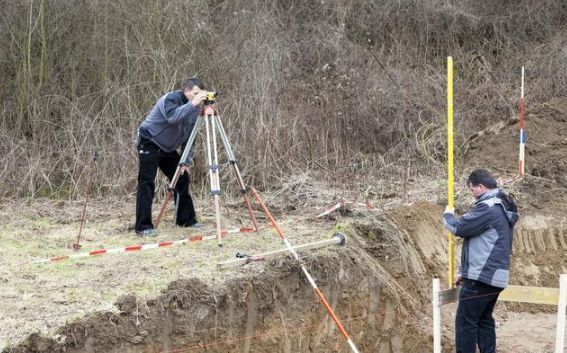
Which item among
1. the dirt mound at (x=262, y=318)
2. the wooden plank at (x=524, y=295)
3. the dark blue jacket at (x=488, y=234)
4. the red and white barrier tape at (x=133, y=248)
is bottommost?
the dirt mound at (x=262, y=318)

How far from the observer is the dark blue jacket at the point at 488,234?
618 cm

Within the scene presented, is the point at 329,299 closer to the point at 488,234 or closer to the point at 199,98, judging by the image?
the point at 488,234

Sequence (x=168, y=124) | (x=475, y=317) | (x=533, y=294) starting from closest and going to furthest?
(x=533, y=294)
(x=475, y=317)
(x=168, y=124)

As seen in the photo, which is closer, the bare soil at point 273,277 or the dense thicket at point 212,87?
the bare soil at point 273,277

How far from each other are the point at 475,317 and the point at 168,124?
3.90 metres

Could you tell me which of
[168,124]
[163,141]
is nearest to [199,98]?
[168,124]

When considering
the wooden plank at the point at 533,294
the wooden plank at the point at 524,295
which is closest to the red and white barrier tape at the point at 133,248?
the wooden plank at the point at 524,295

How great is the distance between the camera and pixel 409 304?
8.29 meters

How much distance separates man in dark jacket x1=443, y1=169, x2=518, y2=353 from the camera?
620 cm

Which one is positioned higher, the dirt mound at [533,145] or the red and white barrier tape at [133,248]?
the dirt mound at [533,145]

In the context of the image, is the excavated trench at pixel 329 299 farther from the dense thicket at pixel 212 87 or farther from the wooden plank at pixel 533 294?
the dense thicket at pixel 212 87

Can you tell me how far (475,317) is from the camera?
6492mm

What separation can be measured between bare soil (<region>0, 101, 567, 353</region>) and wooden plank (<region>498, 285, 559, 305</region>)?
1.77 meters

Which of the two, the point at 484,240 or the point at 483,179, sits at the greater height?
the point at 483,179
